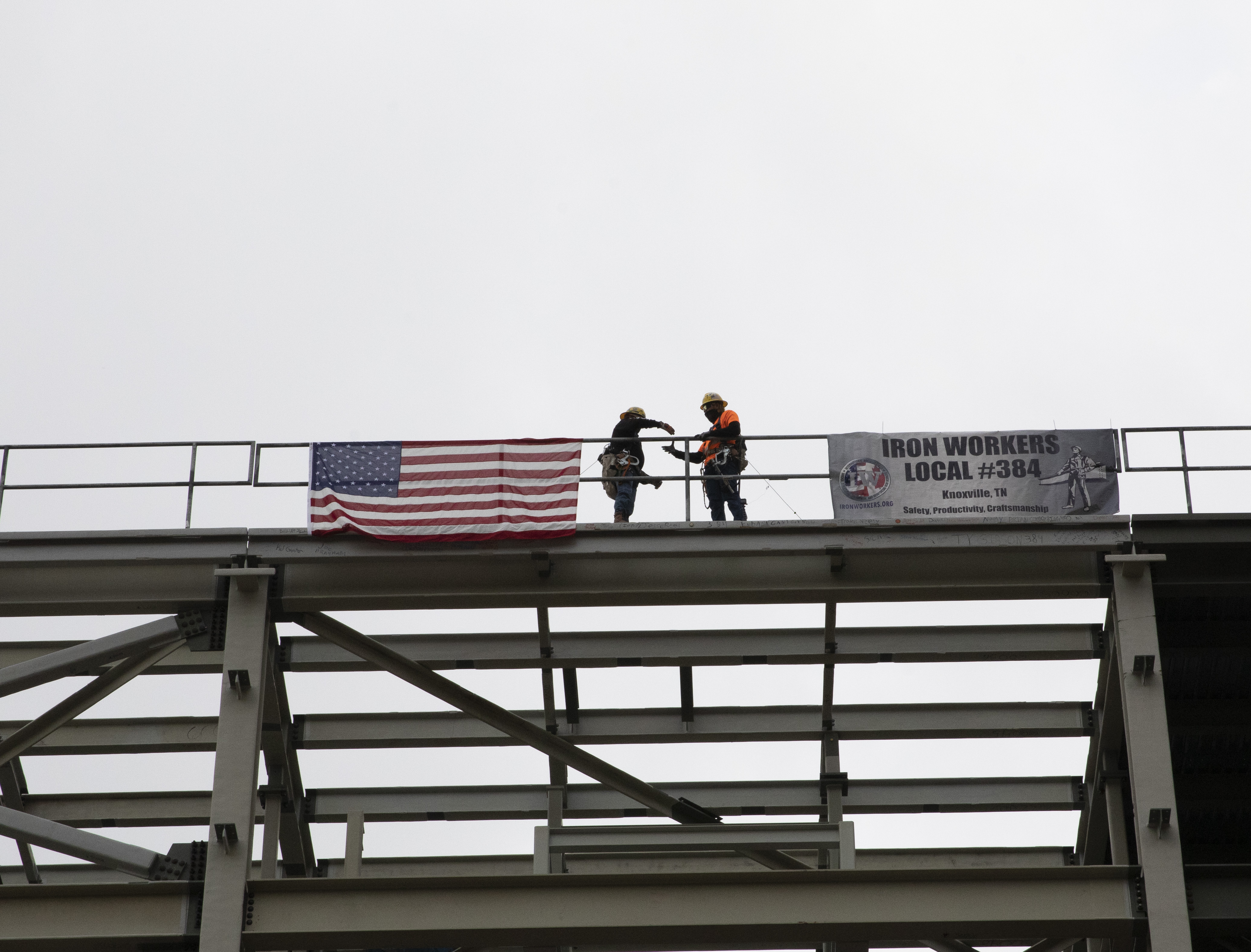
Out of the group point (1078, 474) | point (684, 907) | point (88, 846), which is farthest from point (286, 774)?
point (1078, 474)

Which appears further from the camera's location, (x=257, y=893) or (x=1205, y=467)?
(x=1205, y=467)

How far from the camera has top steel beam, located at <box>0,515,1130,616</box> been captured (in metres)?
17.1

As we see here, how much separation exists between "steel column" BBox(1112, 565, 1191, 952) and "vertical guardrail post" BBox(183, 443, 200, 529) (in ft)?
34.3

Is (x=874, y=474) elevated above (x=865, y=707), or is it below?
above

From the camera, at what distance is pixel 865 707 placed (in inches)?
844

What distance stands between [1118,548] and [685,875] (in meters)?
6.07

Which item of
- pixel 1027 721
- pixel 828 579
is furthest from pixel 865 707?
pixel 828 579

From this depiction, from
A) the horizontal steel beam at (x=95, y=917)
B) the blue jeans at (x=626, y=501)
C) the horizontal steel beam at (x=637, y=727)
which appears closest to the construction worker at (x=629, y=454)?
the blue jeans at (x=626, y=501)

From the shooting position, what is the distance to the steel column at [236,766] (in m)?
15.1

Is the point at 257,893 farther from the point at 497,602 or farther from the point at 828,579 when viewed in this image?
the point at 828,579

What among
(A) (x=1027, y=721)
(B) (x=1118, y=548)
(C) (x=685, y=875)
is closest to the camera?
(C) (x=685, y=875)

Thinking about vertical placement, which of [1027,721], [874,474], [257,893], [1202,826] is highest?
[874,474]

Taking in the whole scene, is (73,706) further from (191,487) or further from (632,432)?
(632,432)

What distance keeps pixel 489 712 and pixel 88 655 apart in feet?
14.8
